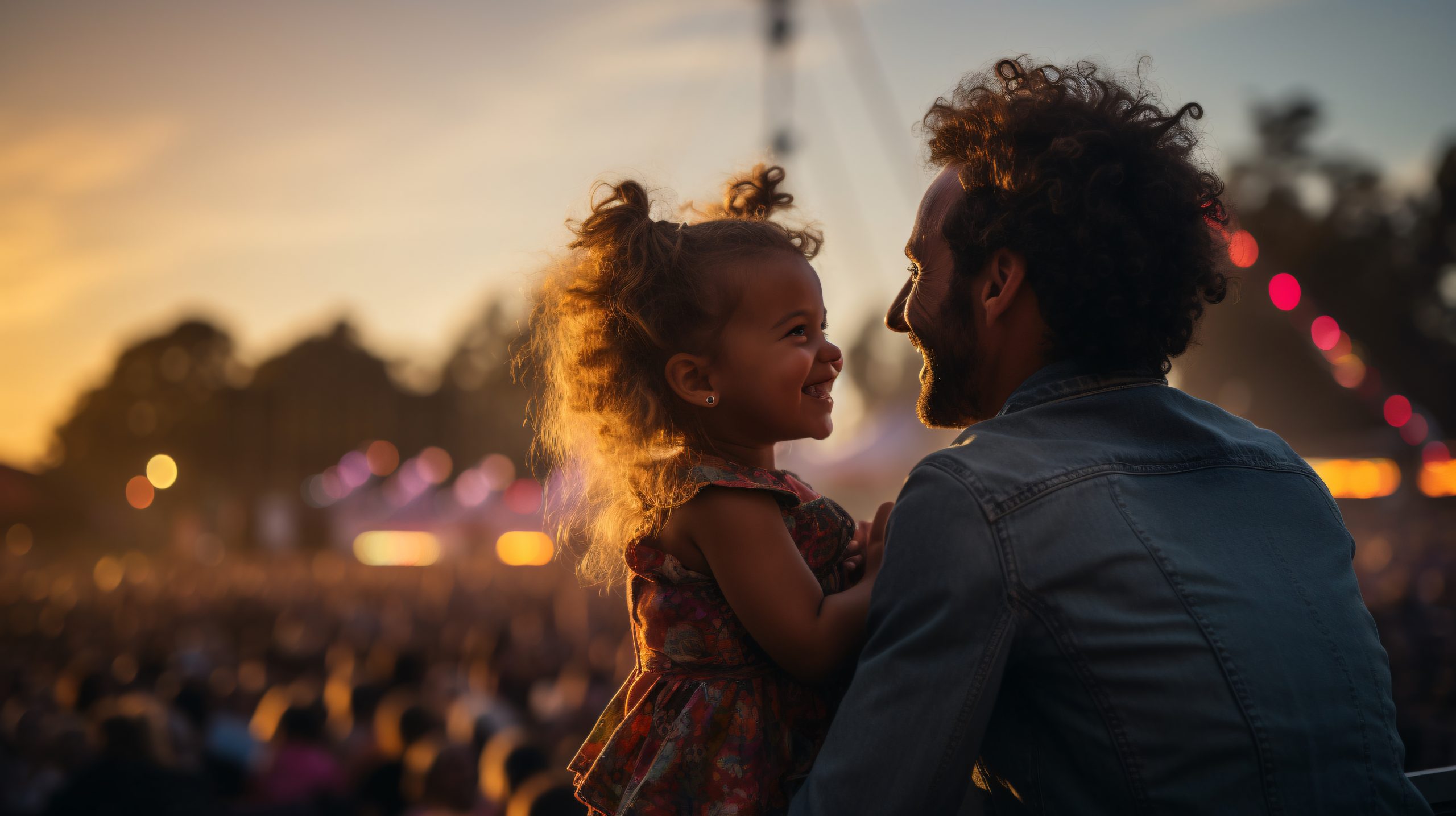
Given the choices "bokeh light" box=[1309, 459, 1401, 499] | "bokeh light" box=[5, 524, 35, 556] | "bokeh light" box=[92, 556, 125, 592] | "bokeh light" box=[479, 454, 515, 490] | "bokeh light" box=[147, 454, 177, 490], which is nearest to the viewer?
"bokeh light" box=[92, 556, 125, 592]

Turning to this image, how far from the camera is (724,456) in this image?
2.24 m

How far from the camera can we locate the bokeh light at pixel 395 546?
167ft

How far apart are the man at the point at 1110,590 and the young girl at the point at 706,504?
0.38 m

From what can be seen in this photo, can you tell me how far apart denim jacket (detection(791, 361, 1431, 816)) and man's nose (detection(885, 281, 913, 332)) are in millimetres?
694

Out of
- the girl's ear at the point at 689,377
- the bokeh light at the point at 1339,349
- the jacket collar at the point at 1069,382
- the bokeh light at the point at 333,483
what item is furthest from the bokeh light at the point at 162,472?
the jacket collar at the point at 1069,382

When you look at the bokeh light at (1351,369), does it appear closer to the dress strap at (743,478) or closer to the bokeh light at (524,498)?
the bokeh light at (524,498)

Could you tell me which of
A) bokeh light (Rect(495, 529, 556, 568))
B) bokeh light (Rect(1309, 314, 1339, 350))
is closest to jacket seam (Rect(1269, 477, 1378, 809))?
bokeh light (Rect(1309, 314, 1339, 350))

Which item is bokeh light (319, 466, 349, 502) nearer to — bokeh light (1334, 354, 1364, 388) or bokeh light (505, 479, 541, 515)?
bokeh light (505, 479, 541, 515)

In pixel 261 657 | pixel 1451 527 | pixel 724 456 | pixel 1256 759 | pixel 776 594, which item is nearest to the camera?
pixel 1256 759

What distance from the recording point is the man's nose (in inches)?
87.9

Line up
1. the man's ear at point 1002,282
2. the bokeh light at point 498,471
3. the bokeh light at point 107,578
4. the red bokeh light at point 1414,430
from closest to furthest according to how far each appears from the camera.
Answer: the man's ear at point 1002,282, the bokeh light at point 107,578, the red bokeh light at point 1414,430, the bokeh light at point 498,471

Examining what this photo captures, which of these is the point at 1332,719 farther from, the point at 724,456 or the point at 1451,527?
the point at 1451,527

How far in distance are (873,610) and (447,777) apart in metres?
4.41

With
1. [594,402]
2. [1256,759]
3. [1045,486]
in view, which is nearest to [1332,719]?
[1256,759]
